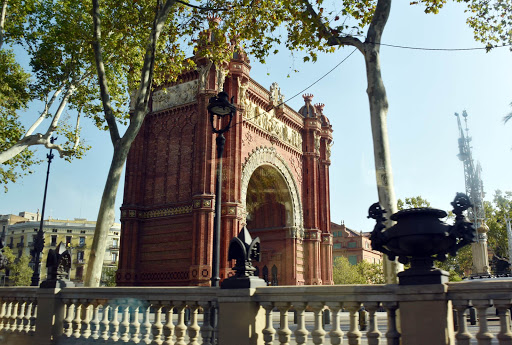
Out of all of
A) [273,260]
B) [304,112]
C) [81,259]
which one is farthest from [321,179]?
[81,259]

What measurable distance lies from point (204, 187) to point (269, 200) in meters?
10.6

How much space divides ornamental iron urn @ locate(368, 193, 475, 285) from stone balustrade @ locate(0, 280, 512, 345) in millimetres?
151

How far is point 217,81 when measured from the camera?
27.0m

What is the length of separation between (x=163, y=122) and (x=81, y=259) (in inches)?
2435

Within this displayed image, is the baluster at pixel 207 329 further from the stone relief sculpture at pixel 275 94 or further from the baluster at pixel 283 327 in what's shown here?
the stone relief sculpture at pixel 275 94

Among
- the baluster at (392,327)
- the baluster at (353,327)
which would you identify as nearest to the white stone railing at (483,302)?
the baluster at (392,327)

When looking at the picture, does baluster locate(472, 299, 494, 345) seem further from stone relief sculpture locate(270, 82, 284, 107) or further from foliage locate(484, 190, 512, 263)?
foliage locate(484, 190, 512, 263)

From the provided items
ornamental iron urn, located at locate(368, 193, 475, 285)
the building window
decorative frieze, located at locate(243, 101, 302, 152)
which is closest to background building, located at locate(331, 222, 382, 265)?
decorative frieze, located at locate(243, 101, 302, 152)

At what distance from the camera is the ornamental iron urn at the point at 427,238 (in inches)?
197

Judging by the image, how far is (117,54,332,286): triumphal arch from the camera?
25750 mm

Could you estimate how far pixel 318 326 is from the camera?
5.83 metres

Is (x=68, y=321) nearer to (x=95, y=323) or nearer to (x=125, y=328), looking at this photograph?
(x=95, y=323)

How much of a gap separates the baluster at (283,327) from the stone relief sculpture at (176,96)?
23.2 m

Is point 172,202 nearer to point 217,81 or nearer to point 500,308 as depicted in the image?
point 217,81
